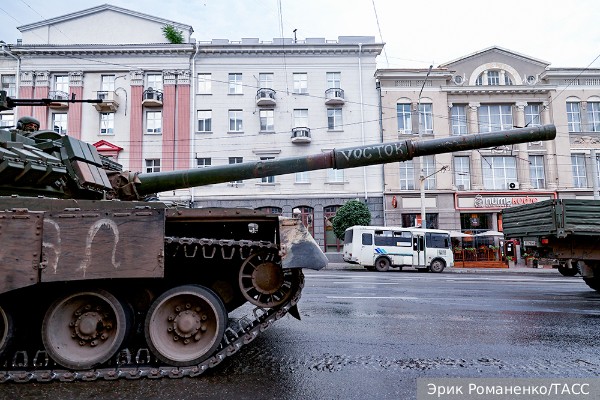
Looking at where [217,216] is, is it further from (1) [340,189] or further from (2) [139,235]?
(1) [340,189]

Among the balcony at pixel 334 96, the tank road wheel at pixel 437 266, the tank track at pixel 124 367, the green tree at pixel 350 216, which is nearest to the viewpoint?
the tank track at pixel 124 367

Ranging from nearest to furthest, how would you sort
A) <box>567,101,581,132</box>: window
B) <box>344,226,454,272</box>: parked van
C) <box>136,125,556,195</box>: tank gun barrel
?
<box>136,125,556,195</box>: tank gun barrel, <box>344,226,454,272</box>: parked van, <box>567,101,581,132</box>: window

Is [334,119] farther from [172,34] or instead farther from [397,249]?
[172,34]

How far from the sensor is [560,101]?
28.3 m

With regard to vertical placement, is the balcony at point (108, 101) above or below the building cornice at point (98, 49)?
below

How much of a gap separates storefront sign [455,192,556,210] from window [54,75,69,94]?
26465 mm

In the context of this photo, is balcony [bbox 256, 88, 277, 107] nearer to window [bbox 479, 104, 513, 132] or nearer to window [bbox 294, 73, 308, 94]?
window [bbox 294, 73, 308, 94]

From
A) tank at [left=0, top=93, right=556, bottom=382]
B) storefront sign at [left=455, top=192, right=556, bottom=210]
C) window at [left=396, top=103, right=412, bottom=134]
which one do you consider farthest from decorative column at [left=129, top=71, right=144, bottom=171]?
tank at [left=0, top=93, right=556, bottom=382]

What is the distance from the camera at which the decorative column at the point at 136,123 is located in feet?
89.2

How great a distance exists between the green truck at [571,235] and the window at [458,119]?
56.4 feet

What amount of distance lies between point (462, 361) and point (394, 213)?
75.9 ft

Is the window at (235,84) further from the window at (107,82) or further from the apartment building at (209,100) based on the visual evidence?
the window at (107,82)

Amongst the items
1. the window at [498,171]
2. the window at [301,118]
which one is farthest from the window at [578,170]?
the window at [301,118]

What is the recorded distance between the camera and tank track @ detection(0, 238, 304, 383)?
3.71m
